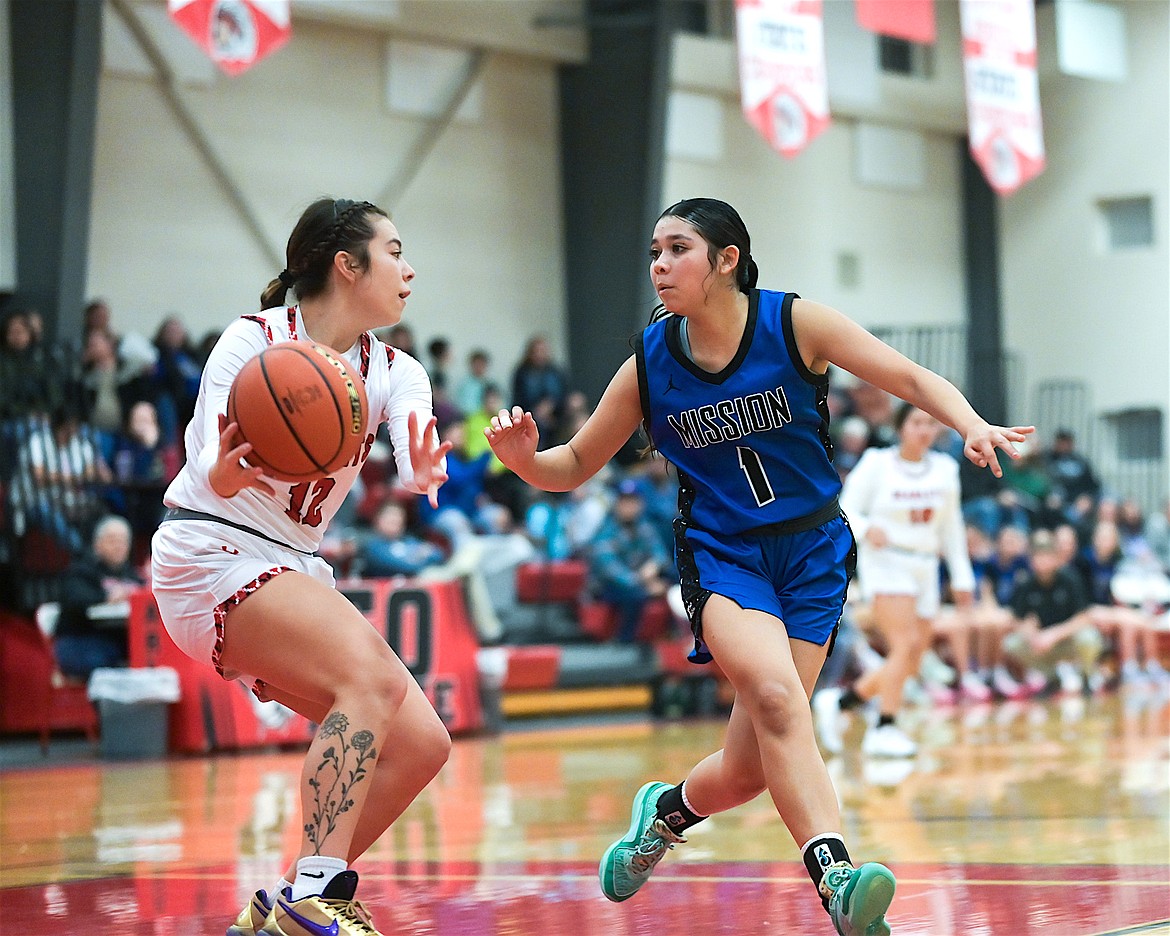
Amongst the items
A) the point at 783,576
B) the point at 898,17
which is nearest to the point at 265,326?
the point at 783,576

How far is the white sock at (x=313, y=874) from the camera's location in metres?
3.67

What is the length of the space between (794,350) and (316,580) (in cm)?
138

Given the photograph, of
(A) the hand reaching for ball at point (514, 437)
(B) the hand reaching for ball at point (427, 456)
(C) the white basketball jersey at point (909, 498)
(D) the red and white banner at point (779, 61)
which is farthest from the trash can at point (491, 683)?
(B) the hand reaching for ball at point (427, 456)

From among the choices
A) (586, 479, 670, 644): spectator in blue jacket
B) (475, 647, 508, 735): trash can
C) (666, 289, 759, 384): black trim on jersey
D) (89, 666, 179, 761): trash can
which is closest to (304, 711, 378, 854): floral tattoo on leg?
(666, 289, 759, 384): black trim on jersey

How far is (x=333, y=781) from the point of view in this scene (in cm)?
377

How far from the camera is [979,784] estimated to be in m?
8.12

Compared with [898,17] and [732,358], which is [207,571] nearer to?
[732,358]

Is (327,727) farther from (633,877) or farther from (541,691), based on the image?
(541,691)

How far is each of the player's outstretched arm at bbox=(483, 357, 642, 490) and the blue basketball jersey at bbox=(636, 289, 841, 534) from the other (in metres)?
0.08

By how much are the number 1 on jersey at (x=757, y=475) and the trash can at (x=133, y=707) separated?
7.05m

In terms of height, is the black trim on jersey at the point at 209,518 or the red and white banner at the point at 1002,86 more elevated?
the red and white banner at the point at 1002,86

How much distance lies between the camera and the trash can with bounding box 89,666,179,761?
10.8 metres

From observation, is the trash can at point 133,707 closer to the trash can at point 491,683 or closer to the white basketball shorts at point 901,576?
the trash can at point 491,683

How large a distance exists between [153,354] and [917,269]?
41.6 ft
